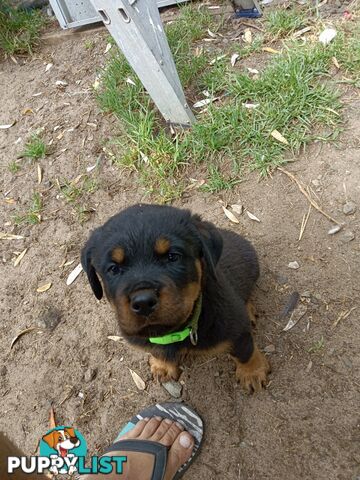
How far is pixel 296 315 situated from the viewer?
2.69 metres

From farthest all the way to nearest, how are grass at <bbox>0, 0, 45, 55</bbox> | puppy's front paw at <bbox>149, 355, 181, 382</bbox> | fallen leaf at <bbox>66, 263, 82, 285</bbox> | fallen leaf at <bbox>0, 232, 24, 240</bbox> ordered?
1. grass at <bbox>0, 0, 45, 55</bbox>
2. fallen leaf at <bbox>0, 232, 24, 240</bbox>
3. fallen leaf at <bbox>66, 263, 82, 285</bbox>
4. puppy's front paw at <bbox>149, 355, 181, 382</bbox>

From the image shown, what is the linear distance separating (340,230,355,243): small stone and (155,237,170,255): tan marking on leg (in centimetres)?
142

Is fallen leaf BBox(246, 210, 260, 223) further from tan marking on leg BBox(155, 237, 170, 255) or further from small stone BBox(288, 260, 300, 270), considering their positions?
tan marking on leg BBox(155, 237, 170, 255)

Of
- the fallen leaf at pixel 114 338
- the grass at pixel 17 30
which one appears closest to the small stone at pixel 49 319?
the fallen leaf at pixel 114 338

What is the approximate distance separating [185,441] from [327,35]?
124 inches

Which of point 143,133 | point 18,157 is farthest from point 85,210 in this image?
point 18,157

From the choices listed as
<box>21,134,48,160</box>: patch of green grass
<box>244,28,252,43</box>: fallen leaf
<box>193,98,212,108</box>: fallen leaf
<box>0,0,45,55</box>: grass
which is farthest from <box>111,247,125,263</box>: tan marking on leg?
<box>0,0,45,55</box>: grass

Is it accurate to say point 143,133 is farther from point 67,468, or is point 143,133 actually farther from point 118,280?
point 67,468

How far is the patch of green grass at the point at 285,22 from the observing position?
3826 millimetres

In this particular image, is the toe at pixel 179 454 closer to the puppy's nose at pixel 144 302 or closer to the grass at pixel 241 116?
the puppy's nose at pixel 144 302

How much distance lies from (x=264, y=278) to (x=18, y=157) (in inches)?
97.9

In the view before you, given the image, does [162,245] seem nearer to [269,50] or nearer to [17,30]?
[269,50]

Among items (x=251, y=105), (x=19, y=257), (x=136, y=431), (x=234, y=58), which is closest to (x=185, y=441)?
(x=136, y=431)

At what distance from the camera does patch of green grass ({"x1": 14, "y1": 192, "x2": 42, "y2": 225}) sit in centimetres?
361
